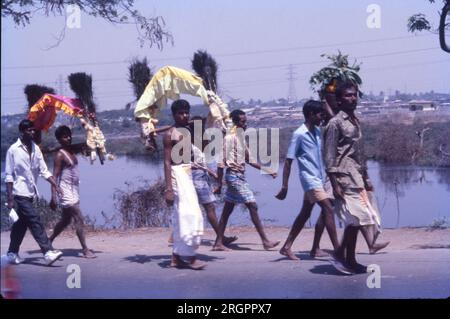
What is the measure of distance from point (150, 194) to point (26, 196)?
364 cm

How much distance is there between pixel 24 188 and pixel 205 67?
8.81 feet

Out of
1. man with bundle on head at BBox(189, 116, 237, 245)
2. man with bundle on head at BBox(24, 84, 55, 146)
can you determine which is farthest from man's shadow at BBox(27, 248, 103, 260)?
man with bundle on head at BBox(189, 116, 237, 245)

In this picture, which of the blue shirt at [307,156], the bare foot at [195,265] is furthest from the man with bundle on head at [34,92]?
the blue shirt at [307,156]

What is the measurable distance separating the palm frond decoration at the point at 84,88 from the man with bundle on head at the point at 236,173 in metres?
1.79

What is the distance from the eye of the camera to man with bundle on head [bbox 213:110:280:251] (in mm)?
8711

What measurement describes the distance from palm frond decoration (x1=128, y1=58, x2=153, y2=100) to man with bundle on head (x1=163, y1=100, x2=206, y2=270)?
60.3 inches

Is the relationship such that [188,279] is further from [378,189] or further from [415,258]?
[378,189]

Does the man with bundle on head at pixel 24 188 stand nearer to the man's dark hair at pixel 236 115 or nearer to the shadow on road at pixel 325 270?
the man's dark hair at pixel 236 115

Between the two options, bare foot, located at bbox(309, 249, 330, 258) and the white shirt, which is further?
bare foot, located at bbox(309, 249, 330, 258)

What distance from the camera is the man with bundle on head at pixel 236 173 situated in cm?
871

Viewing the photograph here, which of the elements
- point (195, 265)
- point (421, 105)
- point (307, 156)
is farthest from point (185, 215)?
point (421, 105)

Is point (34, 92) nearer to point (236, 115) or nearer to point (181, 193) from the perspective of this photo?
point (236, 115)

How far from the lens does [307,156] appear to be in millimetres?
7914

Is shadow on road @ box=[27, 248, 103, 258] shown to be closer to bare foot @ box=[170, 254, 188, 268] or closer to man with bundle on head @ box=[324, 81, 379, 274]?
bare foot @ box=[170, 254, 188, 268]
